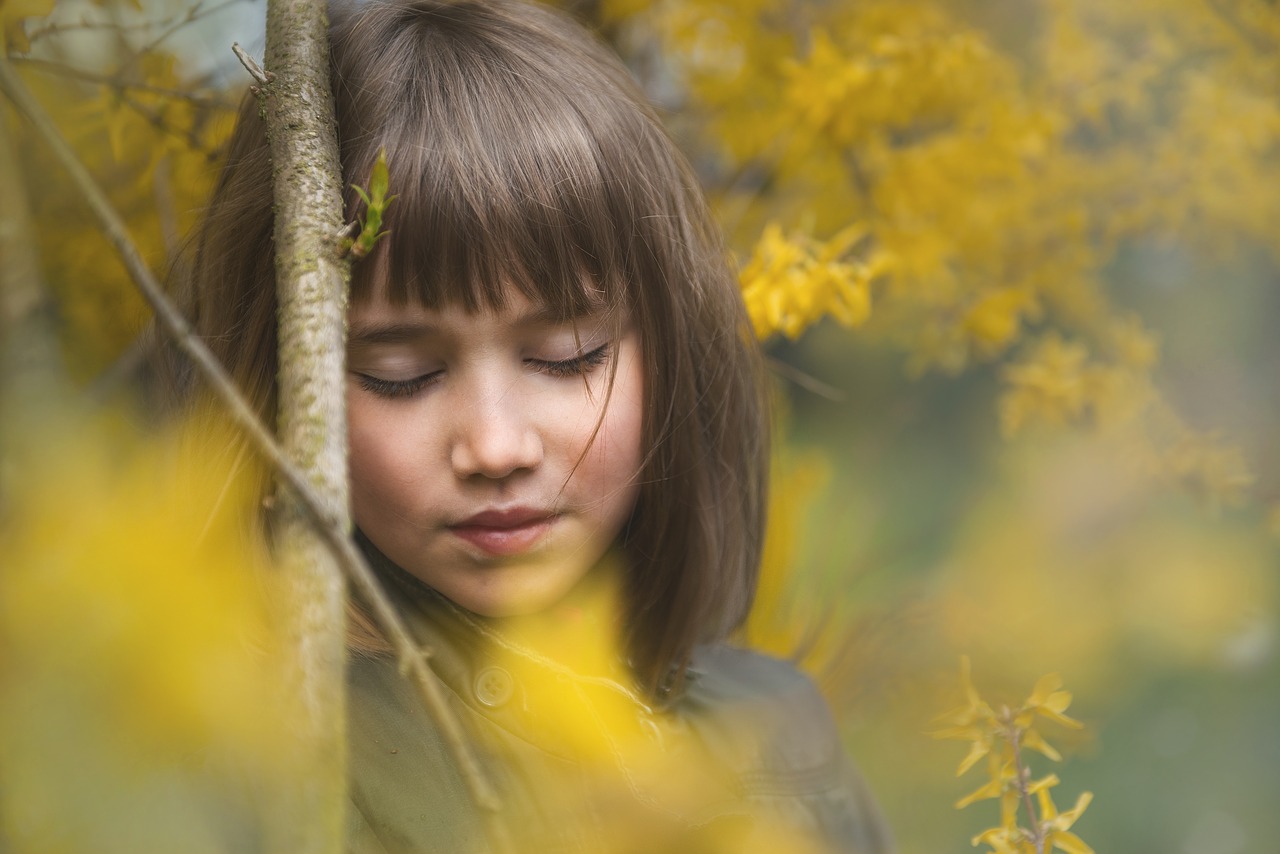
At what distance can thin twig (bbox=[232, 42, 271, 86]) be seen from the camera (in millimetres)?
553

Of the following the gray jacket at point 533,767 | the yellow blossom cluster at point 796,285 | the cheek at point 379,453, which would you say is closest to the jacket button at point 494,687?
the gray jacket at point 533,767

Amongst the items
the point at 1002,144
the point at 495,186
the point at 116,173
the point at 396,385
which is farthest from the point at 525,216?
the point at 1002,144

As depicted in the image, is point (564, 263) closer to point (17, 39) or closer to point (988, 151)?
point (17, 39)

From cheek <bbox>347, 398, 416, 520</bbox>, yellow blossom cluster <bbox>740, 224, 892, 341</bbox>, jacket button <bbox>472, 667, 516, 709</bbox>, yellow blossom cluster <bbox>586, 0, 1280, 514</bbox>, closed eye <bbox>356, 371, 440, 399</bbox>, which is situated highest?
yellow blossom cluster <bbox>586, 0, 1280, 514</bbox>

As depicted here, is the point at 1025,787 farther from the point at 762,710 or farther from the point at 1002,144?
the point at 1002,144

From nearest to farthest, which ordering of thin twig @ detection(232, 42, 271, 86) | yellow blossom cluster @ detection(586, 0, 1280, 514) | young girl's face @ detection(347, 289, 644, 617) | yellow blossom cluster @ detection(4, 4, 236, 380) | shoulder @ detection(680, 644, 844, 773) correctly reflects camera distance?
thin twig @ detection(232, 42, 271, 86) → young girl's face @ detection(347, 289, 644, 617) → yellow blossom cluster @ detection(4, 4, 236, 380) → shoulder @ detection(680, 644, 844, 773) → yellow blossom cluster @ detection(586, 0, 1280, 514)

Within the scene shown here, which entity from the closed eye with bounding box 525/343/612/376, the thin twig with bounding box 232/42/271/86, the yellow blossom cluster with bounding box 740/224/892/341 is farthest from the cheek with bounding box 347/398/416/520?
the yellow blossom cluster with bounding box 740/224/892/341

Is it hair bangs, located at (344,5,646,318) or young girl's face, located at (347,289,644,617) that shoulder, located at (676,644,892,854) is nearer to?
young girl's face, located at (347,289,644,617)

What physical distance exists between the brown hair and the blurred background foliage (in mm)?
97

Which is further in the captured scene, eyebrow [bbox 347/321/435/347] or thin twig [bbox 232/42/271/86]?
eyebrow [bbox 347/321/435/347]

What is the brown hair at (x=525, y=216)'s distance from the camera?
674mm

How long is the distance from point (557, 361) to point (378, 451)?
0.13 metres

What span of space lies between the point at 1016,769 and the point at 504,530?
1.21 ft

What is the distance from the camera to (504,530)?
0.71m
